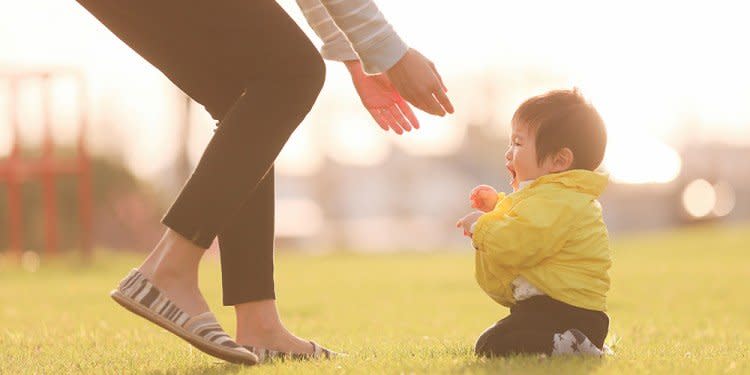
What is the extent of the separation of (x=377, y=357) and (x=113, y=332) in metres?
1.74

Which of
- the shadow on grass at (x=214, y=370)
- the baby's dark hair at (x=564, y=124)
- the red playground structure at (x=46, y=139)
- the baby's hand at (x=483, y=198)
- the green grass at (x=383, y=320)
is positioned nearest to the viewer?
the shadow on grass at (x=214, y=370)

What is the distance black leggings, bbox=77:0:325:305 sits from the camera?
293cm

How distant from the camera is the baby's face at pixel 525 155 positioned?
339cm

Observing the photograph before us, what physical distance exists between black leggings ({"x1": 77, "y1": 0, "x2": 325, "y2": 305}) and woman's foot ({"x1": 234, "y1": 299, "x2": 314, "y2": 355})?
1.06 ft

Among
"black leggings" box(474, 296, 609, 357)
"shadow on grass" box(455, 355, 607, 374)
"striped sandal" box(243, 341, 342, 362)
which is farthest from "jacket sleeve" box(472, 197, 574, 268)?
"striped sandal" box(243, 341, 342, 362)

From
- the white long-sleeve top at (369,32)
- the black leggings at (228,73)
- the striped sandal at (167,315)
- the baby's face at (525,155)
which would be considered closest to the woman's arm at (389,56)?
the white long-sleeve top at (369,32)

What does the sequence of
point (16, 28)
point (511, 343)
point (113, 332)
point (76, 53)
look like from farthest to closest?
point (76, 53) < point (16, 28) < point (113, 332) < point (511, 343)

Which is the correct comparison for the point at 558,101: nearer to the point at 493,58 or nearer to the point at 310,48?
the point at 310,48

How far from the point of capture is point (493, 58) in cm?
4112

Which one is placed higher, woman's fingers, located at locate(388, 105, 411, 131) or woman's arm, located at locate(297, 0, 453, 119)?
woman's arm, located at locate(297, 0, 453, 119)

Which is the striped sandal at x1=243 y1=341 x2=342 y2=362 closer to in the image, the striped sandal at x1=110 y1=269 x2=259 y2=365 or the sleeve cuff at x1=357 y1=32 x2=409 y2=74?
the striped sandal at x1=110 y1=269 x2=259 y2=365

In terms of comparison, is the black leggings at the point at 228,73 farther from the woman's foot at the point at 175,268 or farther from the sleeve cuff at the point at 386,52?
the sleeve cuff at the point at 386,52

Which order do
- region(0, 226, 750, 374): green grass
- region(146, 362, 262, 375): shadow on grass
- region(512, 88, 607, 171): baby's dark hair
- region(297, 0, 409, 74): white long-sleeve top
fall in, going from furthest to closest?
1. region(512, 88, 607, 171): baby's dark hair
2. region(0, 226, 750, 374): green grass
3. region(146, 362, 262, 375): shadow on grass
4. region(297, 0, 409, 74): white long-sleeve top

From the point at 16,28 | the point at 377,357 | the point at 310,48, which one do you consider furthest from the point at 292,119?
the point at 16,28
